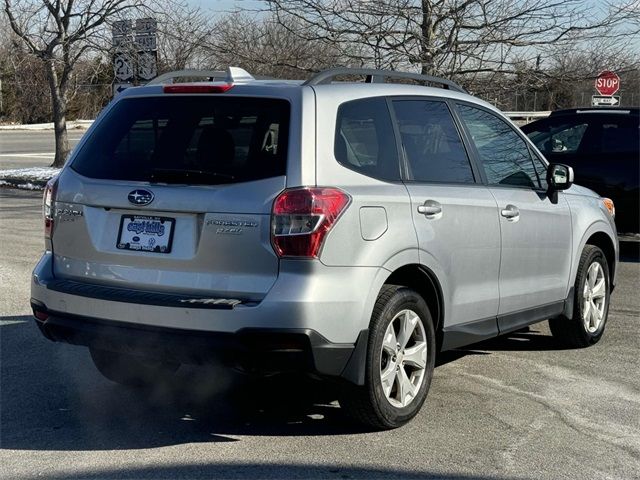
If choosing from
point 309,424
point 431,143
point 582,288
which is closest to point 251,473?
point 309,424

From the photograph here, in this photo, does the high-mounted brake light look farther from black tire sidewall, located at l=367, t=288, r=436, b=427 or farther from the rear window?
black tire sidewall, located at l=367, t=288, r=436, b=427

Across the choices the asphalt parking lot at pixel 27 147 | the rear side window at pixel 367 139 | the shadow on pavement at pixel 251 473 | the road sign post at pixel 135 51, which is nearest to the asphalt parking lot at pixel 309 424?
the shadow on pavement at pixel 251 473

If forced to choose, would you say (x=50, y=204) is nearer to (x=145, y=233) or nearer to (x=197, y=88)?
(x=145, y=233)

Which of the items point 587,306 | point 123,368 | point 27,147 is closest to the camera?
point 123,368

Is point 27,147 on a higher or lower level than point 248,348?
higher

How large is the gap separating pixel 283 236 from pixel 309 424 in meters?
1.26

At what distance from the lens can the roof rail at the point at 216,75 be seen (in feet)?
16.9

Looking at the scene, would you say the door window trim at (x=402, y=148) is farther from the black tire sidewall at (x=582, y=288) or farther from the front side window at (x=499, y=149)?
the black tire sidewall at (x=582, y=288)

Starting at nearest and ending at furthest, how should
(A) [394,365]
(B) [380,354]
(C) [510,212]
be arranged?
(B) [380,354], (A) [394,365], (C) [510,212]

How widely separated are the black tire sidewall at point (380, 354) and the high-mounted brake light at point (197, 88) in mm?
1407

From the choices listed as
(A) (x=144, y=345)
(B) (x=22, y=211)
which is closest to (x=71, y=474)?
(A) (x=144, y=345)

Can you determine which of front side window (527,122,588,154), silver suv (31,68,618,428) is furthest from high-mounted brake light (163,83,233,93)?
front side window (527,122,588,154)

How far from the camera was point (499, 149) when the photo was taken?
6258 mm

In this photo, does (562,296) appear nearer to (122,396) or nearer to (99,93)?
(122,396)
